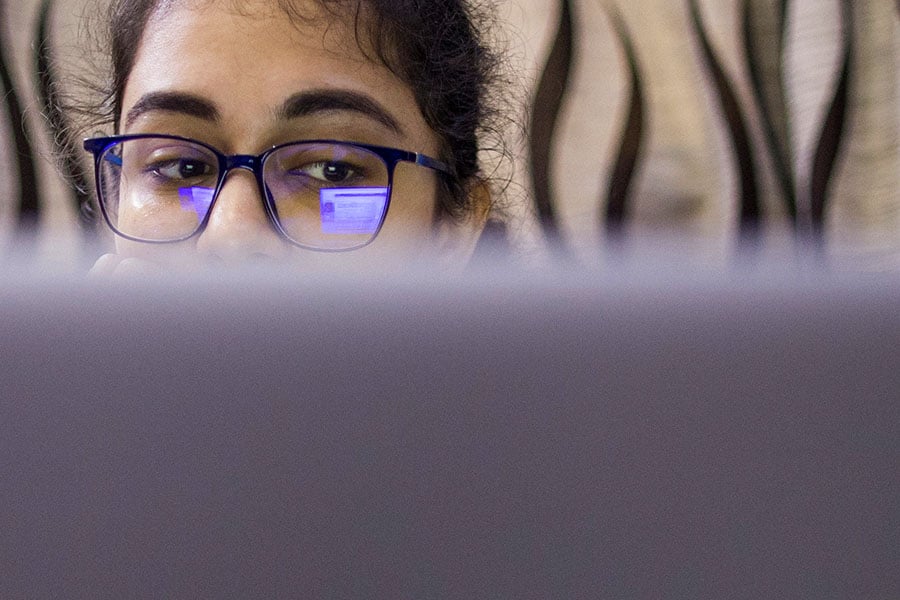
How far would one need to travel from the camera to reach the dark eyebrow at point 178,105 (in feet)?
2.24

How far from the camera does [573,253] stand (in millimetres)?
1159

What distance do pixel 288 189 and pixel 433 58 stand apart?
21 cm

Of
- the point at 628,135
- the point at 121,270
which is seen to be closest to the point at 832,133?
the point at 628,135

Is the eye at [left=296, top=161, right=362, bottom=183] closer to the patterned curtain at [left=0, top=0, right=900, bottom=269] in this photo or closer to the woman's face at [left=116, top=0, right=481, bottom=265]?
the woman's face at [left=116, top=0, right=481, bottom=265]

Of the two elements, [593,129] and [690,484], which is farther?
[593,129]

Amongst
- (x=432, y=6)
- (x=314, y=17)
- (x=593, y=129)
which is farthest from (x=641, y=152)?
(x=314, y=17)

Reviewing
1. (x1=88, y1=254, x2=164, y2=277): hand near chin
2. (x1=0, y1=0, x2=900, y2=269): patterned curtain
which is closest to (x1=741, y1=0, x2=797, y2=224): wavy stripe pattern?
(x1=0, y1=0, x2=900, y2=269): patterned curtain

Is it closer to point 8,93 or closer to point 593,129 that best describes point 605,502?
point 593,129

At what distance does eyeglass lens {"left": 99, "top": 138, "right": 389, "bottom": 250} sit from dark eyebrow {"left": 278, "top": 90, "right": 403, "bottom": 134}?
0.03m

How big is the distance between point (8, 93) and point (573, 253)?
0.83m

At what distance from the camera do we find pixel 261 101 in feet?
2.21

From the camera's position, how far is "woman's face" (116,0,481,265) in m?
0.66

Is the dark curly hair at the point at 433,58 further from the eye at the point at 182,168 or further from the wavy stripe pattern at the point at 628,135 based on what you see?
the wavy stripe pattern at the point at 628,135

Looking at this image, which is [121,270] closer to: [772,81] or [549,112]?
[549,112]
